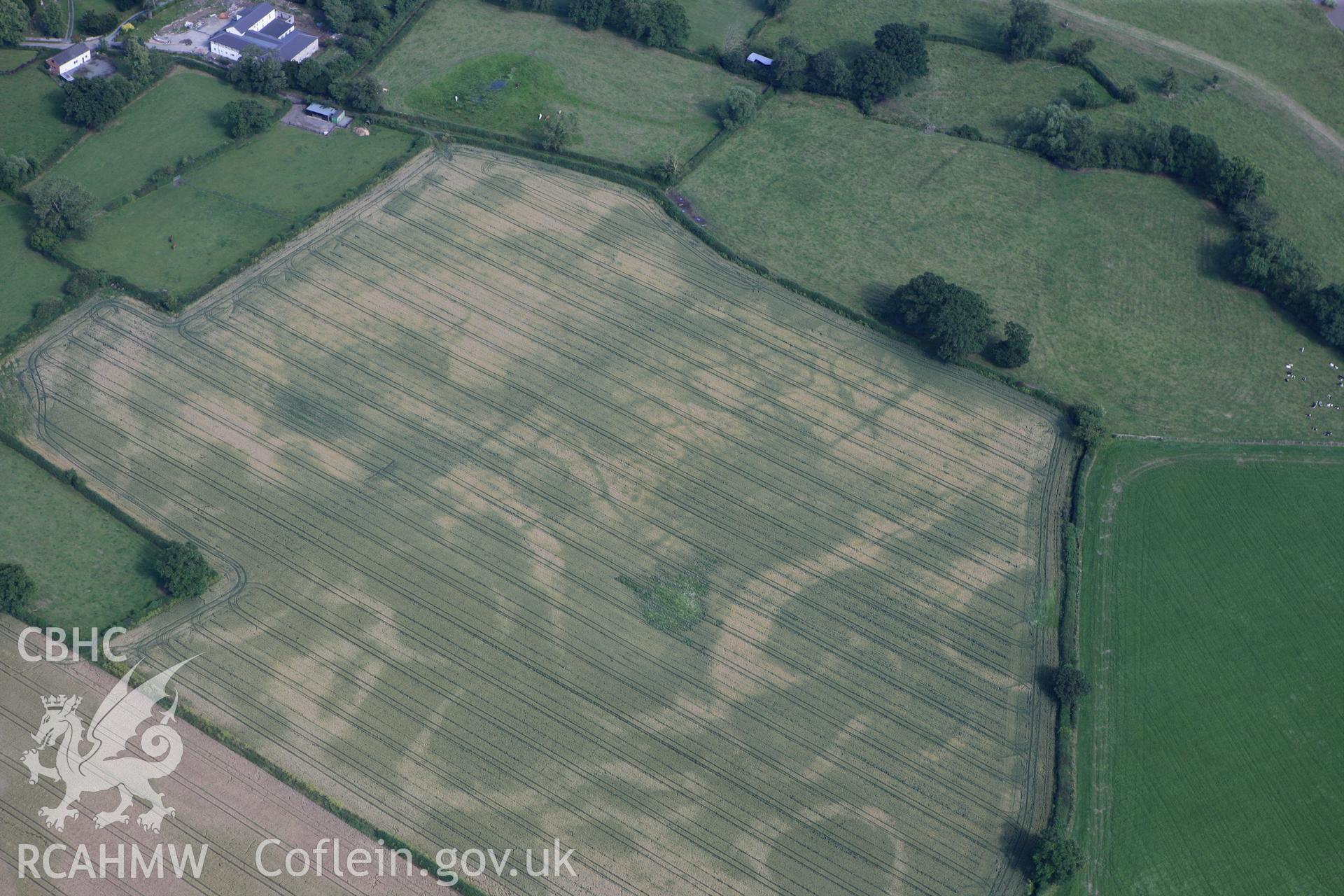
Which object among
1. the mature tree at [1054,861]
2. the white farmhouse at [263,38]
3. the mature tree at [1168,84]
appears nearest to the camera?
the mature tree at [1054,861]

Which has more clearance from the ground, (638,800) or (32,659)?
(638,800)

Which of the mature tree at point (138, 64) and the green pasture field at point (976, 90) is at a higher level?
the green pasture field at point (976, 90)

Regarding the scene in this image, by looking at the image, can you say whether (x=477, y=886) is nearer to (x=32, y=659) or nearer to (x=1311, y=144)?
(x=32, y=659)

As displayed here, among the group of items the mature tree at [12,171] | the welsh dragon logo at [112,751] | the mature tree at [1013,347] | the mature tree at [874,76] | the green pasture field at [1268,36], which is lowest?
the welsh dragon logo at [112,751]

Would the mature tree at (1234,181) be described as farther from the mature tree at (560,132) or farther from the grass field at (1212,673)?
the mature tree at (560,132)

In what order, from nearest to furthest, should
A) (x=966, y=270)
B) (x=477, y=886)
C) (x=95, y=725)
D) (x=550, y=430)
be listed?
(x=477, y=886) → (x=95, y=725) → (x=550, y=430) → (x=966, y=270)

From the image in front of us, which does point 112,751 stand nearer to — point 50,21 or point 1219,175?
point 50,21

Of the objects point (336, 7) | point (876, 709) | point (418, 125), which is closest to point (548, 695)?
point (876, 709)

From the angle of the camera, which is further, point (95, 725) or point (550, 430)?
point (550, 430)

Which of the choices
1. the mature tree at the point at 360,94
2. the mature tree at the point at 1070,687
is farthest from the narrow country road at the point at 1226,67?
the mature tree at the point at 360,94
